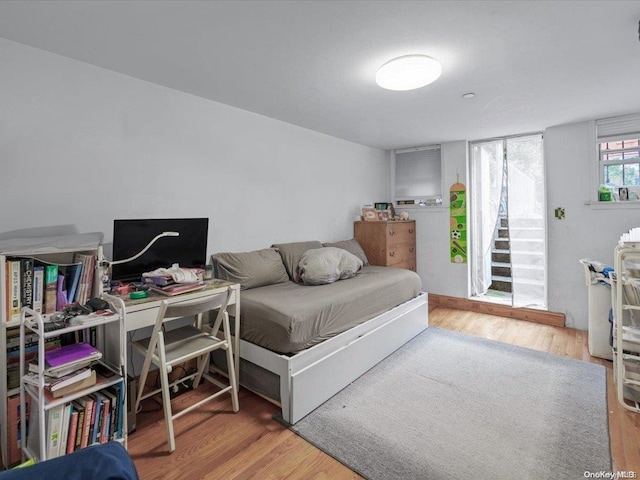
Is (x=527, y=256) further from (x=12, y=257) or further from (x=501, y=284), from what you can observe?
(x=12, y=257)

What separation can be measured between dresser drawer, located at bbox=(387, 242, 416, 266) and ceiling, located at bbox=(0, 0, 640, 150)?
1.89m

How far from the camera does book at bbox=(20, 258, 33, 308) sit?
159cm

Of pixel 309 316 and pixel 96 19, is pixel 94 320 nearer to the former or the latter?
pixel 309 316

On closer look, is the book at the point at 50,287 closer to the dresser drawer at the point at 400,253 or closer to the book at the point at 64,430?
the book at the point at 64,430

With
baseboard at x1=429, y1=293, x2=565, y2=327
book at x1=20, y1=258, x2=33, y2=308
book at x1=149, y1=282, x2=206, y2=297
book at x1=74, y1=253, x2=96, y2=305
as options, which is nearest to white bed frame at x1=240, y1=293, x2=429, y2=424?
book at x1=149, y1=282, x2=206, y2=297

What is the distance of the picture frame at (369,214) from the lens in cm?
440

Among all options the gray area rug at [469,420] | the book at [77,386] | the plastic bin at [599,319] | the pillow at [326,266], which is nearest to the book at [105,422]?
the book at [77,386]

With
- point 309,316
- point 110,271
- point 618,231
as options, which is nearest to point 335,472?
point 309,316

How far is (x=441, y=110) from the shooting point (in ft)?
10.0

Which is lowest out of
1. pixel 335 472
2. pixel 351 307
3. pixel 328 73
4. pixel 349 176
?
pixel 335 472

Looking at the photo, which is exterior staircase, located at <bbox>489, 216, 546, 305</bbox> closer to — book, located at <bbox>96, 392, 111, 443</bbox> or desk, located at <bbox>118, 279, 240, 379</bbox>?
desk, located at <bbox>118, 279, 240, 379</bbox>

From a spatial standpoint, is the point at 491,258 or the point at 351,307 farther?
the point at 491,258

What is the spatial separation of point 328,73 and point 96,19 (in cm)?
135

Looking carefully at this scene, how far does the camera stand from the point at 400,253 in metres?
4.46
